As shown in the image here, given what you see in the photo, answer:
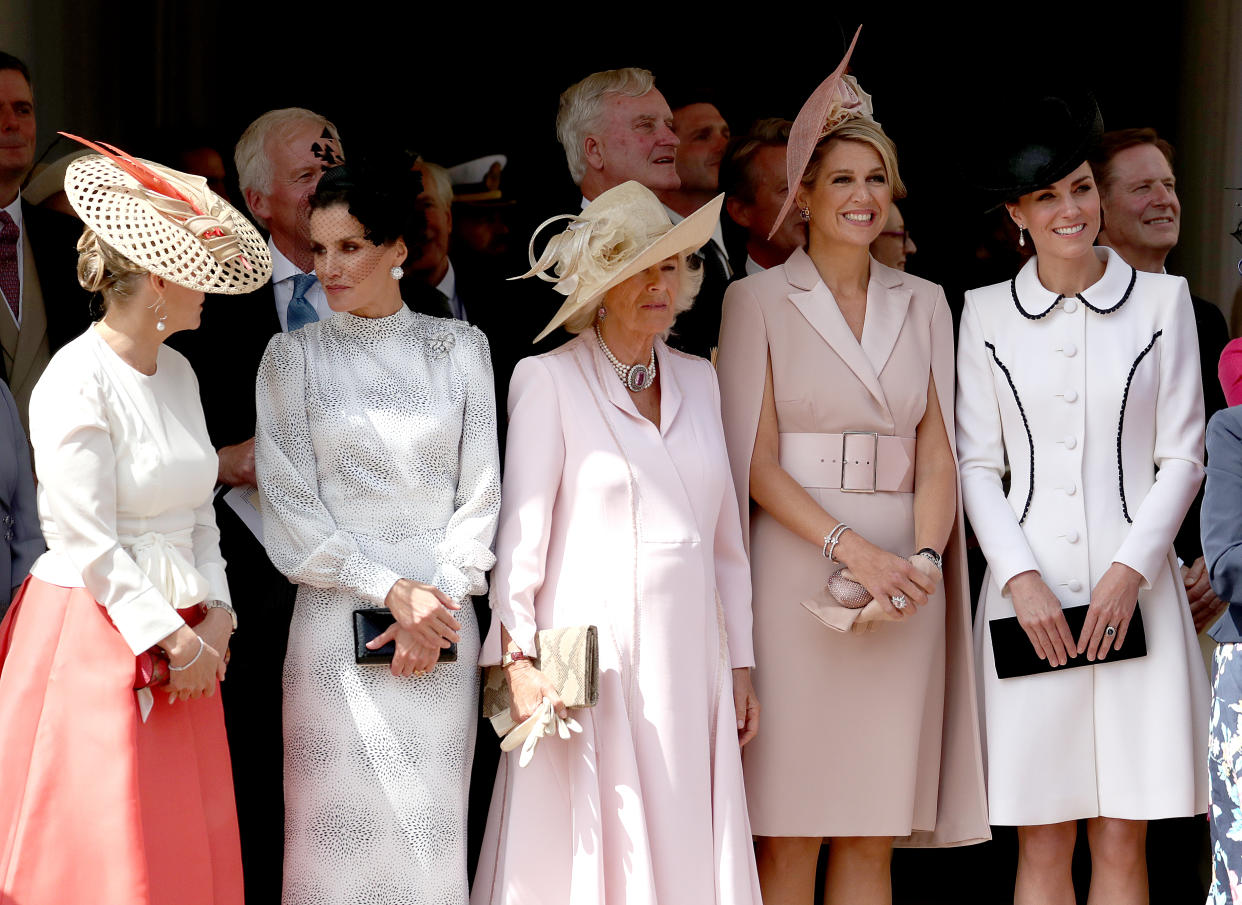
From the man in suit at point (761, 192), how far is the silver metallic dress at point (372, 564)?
1769 mm

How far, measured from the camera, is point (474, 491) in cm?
400

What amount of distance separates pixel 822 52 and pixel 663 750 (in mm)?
3740

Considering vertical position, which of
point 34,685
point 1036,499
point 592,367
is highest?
point 592,367

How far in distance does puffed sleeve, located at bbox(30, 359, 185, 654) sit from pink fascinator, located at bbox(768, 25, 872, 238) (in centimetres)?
181

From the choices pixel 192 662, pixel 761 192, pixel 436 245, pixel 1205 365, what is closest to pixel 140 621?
pixel 192 662

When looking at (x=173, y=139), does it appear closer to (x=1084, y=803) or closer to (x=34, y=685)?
(x=34, y=685)

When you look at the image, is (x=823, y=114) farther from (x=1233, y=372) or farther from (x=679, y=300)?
(x=1233, y=372)

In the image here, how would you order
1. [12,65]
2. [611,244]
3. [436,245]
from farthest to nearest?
1. [436,245]
2. [12,65]
3. [611,244]

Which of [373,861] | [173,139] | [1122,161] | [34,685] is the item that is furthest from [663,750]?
[173,139]

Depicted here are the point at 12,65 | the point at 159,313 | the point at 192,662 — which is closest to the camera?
the point at 192,662

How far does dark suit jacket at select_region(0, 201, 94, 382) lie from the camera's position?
4793mm

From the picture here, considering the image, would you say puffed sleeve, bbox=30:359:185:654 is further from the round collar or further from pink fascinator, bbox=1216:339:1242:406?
pink fascinator, bbox=1216:339:1242:406

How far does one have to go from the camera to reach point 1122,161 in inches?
205

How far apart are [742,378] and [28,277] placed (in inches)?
80.9
